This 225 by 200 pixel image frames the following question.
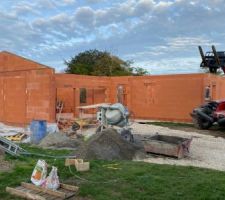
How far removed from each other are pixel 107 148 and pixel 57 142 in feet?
10.4

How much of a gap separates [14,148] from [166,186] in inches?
212

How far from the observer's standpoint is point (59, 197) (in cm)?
622

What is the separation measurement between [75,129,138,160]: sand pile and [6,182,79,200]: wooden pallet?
128 inches

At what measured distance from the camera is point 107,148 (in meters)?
10.5

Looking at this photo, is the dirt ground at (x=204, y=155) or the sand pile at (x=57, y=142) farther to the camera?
the sand pile at (x=57, y=142)

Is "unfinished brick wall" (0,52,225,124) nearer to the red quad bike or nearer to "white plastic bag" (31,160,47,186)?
Answer: the red quad bike

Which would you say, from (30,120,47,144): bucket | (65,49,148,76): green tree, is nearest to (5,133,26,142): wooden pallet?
(30,120,47,144): bucket

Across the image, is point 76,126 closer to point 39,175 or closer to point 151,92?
point 151,92

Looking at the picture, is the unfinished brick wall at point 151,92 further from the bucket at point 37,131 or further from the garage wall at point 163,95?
the bucket at point 37,131

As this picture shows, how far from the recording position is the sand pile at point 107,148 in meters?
10.1

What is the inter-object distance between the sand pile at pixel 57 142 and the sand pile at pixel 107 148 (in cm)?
242

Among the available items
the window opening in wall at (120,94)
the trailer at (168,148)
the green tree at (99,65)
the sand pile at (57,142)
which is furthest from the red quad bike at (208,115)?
the green tree at (99,65)

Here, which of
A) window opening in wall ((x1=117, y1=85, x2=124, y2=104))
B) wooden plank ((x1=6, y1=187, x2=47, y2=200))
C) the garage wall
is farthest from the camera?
window opening in wall ((x1=117, y1=85, x2=124, y2=104))

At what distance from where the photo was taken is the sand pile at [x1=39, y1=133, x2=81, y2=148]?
13.0m
